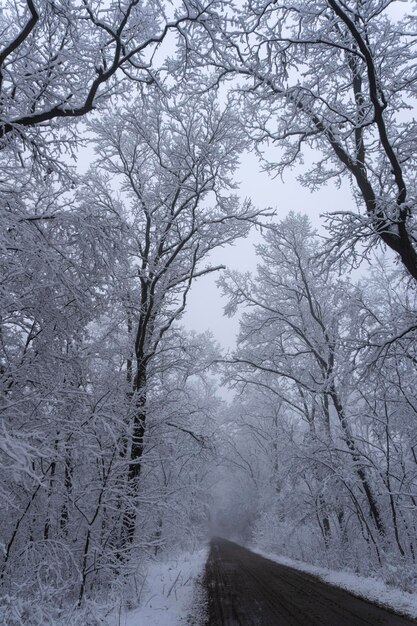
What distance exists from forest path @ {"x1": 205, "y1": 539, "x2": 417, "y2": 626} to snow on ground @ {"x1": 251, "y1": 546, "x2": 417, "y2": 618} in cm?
23

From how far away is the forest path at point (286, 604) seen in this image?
5.81m

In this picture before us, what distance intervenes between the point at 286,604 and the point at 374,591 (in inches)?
77.8

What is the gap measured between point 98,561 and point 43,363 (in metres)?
3.29

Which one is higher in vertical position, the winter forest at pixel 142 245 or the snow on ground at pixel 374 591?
the winter forest at pixel 142 245

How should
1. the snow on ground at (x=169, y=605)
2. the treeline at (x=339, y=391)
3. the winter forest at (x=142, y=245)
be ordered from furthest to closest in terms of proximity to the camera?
1. the treeline at (x=339, y=391)
2. the snow on ground at (x=169, y=605)
3. the winter forest at (x=142, y=245)

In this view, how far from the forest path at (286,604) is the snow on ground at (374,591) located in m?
0.23

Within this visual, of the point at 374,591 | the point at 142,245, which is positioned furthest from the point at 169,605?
the point at 142,245

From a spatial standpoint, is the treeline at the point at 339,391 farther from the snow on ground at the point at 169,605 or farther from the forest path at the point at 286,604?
the snow on ground at the point at 169,605

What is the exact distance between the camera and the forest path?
581cm

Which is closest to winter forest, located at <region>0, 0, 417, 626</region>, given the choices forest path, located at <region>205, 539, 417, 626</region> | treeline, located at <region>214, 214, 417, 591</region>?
treeline, located at <region>214, 214, 417, 591</region>

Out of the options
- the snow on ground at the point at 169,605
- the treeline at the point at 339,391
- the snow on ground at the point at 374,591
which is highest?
the treeline at the point at 339,391

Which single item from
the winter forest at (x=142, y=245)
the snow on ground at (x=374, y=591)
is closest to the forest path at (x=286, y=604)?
the snow on ground at (x=374, y=591)

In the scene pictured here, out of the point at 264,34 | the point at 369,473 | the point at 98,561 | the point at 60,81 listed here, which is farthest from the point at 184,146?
the point at 369,473

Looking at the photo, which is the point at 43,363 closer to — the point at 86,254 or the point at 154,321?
the point at 86,254
